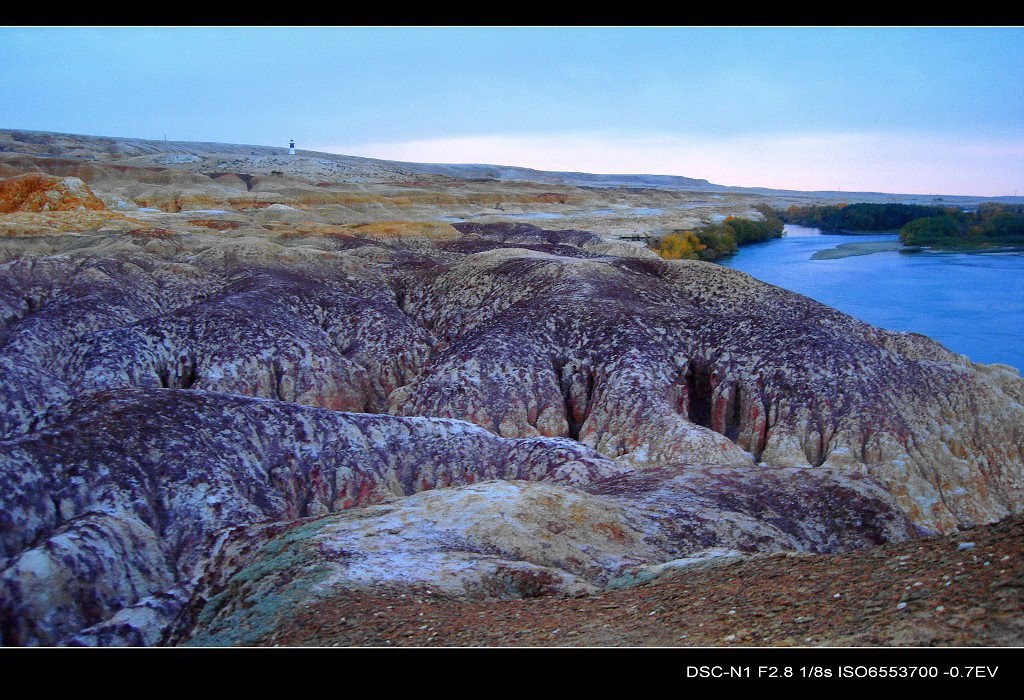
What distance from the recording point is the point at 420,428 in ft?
43.0

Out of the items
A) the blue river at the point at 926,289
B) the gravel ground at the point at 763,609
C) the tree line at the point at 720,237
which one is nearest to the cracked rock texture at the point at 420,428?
the gravel ground at the point at 763,609

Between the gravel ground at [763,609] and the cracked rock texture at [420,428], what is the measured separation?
713 millimetres

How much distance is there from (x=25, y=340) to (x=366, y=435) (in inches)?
442

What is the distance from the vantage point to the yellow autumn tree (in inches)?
1255

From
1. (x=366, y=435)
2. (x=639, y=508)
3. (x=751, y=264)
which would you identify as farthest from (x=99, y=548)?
(x=751, y=264)

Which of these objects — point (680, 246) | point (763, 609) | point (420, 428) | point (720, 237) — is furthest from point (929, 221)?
point (763, 609)

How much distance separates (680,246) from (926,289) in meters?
13.6

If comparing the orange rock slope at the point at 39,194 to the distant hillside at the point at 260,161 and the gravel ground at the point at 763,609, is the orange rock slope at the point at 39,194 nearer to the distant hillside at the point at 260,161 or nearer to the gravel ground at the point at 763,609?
the distant hillside at the point at 260,161

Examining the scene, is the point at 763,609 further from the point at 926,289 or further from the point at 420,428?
the point at 926,289

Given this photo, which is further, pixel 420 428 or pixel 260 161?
pixel 260 161

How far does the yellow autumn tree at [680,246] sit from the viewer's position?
31.9 metres

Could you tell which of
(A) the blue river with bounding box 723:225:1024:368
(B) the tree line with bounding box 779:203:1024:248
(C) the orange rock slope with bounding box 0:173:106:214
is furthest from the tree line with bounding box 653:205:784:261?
(C) the orange rock slope with bounding box 0:173:106:214

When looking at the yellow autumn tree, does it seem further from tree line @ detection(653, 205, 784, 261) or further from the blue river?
the blue river
